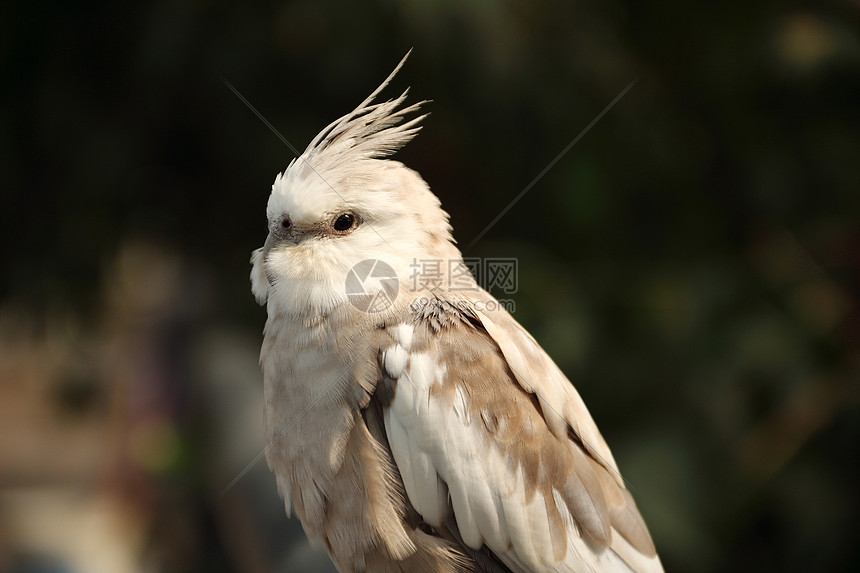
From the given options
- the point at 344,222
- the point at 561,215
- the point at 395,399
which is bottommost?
the point at 395,399

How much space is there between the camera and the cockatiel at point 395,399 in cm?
98

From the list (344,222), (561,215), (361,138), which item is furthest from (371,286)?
(561,215)

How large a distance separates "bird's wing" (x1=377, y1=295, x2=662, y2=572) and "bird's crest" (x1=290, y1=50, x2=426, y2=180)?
26cm

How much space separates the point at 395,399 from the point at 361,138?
1.31 feet

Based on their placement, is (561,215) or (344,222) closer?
(344,222)

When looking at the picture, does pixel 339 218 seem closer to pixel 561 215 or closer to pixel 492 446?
pixel 492 446

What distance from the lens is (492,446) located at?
1.02m

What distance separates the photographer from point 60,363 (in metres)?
2.22

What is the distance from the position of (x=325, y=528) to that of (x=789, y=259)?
170cm

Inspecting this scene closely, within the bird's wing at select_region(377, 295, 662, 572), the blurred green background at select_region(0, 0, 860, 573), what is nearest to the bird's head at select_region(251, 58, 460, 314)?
the bird's wing at select_region(377, 295, 662, 572)

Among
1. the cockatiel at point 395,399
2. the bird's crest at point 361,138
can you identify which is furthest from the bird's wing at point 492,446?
the bird's crest at point 361,138

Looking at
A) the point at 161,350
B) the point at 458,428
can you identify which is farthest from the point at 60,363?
the point at 458,428

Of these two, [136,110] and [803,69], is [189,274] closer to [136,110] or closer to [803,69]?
[136,110]

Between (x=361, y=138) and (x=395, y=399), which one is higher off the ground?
(x=361, y=138)
